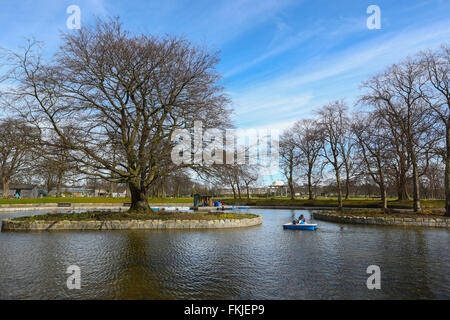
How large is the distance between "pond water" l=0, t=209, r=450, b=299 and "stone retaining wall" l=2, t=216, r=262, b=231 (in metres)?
1.65

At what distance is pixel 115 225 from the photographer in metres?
17.7

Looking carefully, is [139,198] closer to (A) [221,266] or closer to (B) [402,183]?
(A) [221,266]

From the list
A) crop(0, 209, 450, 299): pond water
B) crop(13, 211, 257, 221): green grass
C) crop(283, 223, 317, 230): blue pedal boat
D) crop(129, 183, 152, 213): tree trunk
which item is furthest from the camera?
crop(129, 183, 152, 213): tree trunk

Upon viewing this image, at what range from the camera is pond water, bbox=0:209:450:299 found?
7023 mm

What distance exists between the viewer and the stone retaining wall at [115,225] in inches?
661

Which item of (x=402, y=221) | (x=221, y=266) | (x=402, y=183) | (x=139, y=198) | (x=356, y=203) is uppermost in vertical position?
(x=402, y=183)

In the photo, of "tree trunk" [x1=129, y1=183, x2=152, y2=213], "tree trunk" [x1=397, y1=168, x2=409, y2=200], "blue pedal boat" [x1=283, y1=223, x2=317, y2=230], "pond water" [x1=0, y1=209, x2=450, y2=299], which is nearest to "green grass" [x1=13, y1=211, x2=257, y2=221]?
"tree trunk" [x1=129, y1=183, x2=152, y2=213]

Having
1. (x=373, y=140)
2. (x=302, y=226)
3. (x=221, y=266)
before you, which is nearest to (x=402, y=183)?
(x=373, y=140)

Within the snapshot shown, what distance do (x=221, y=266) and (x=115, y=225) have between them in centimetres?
1066

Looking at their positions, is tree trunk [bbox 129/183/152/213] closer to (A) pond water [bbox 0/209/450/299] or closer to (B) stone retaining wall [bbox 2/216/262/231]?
(B) stone retaining wall [bbox 2/216/262/231]

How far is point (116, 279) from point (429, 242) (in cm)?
1421

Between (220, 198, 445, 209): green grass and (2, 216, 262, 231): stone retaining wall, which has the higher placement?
(2, 216, 262, 231): stone retaining wall

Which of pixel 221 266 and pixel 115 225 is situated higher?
pixel 115 225
